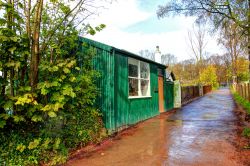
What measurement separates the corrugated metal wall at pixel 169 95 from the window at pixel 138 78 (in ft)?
12.7

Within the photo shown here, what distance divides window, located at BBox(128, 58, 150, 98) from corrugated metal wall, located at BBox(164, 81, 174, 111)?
3885 mm

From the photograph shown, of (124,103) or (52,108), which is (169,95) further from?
(52,108)

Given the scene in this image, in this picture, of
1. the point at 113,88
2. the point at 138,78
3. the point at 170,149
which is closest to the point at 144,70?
the point at 138,78

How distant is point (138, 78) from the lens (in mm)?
11812

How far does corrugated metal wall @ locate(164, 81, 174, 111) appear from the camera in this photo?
16.7m

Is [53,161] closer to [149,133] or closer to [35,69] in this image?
[35,69]

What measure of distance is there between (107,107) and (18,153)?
12.6 feet

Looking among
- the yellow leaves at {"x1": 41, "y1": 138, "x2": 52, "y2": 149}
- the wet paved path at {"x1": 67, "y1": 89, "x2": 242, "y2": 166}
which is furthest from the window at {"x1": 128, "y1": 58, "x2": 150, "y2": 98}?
the yellow leaves at {"x1": 41, "y1": 138, "x2": 52, "y2": 149}

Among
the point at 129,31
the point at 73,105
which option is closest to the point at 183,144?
the point at 73,105

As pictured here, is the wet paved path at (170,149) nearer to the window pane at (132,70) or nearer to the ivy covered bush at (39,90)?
the ivy covered bush at (39,90)

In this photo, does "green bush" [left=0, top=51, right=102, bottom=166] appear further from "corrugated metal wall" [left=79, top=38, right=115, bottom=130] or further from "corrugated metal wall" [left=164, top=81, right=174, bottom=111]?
"corrugated metal wall" [left=164, top=81, right=174, bottom=111]

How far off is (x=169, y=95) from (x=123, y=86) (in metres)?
8.35

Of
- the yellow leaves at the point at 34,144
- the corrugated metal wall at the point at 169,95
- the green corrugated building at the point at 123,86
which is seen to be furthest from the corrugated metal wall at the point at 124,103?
the corrugated metal wall at the point at 169,95

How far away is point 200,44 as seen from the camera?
41.4 m
